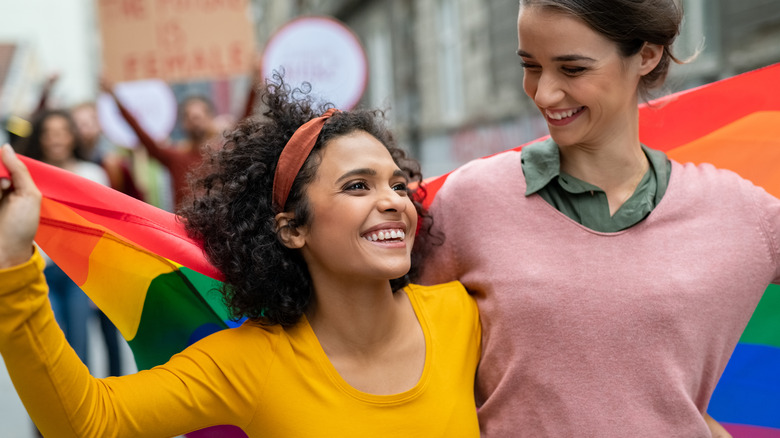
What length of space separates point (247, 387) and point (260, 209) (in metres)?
0.50

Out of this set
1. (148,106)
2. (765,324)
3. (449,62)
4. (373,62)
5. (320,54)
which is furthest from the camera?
(373,62)

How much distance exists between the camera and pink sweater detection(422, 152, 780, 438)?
7.02 feet

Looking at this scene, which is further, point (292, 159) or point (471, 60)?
point (471, 60)

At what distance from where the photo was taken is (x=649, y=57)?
2.38 meters

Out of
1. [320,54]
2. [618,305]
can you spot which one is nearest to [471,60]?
[320,54]

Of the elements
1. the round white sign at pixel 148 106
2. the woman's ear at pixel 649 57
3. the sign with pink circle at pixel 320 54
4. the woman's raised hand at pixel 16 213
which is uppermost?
the woman's ear at pixel 649 57

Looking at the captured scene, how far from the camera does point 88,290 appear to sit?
2355mm

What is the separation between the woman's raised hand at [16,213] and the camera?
177 cm

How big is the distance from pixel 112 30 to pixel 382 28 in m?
10.3

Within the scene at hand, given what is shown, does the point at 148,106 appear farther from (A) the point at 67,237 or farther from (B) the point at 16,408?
(A) the point at 67,237

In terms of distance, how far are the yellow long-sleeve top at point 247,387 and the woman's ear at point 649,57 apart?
802mm

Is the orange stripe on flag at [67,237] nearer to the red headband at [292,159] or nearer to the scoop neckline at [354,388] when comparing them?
the red headband at [292,159]

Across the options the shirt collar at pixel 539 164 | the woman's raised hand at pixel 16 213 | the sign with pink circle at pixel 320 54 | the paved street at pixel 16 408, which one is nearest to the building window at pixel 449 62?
the sign with pink circle at pixel 320 54

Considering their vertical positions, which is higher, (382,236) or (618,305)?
(382,236)
